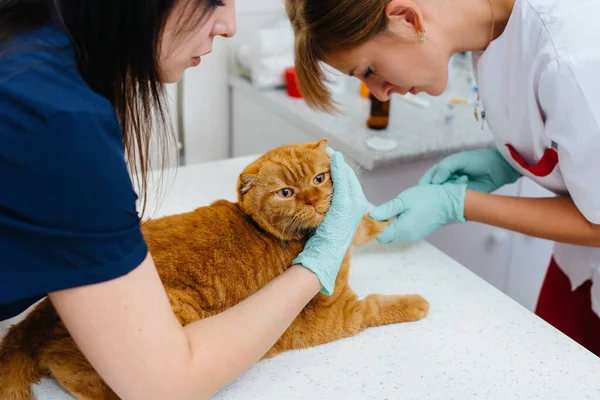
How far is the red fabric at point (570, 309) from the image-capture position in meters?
1.35

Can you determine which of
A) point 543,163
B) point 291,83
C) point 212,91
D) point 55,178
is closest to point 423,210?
point 543,163

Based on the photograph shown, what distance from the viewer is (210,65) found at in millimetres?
2297

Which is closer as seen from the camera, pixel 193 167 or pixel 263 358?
pixel 263 358

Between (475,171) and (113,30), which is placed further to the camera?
(475,171)

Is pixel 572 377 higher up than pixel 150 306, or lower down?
lower down

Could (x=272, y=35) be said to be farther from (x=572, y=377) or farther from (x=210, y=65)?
(x=572, y=377)

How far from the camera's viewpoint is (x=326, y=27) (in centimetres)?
108

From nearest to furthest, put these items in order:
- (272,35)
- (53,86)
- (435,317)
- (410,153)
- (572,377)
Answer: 1. (53,86)
2. (572,377)
3. (435,317)
4. (410,153)
5. (272,35)

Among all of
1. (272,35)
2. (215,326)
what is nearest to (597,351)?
(215,326)

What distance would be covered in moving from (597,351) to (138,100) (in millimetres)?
1222

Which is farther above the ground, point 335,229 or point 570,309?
point 335,229

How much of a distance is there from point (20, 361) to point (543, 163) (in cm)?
102

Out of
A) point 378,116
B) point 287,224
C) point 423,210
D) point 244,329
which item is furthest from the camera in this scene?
point 378,116

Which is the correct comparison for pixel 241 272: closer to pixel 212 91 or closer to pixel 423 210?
pixel 423 210
